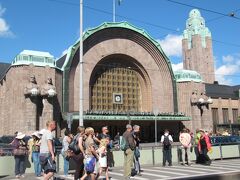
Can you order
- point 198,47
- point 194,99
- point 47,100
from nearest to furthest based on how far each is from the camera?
1. point 47,100
2. point 194,99
3. point 198,47

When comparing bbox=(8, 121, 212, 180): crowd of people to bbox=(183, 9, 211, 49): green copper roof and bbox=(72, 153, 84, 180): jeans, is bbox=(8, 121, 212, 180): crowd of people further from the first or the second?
bbox=(183, 9, 211, 49): green copper roof

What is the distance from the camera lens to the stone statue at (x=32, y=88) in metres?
31.0

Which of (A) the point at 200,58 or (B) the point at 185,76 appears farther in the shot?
(A) the point at 200,58

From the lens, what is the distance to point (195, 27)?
289 ft

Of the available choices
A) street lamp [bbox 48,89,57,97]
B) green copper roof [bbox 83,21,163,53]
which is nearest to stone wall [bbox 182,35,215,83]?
green copper roof [bbox 83,21,163,53]

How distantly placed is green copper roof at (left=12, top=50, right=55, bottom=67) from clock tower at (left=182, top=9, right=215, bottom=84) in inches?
2355

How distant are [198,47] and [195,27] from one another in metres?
5.12

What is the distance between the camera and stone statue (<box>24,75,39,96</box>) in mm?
31016

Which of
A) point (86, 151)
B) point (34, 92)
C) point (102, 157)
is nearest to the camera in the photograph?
point (86, 151)

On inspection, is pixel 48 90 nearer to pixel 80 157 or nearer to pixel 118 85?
pixel 118 85

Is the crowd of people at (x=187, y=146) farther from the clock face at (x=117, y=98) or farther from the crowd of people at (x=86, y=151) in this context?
the clock face at (x=117, y=98)

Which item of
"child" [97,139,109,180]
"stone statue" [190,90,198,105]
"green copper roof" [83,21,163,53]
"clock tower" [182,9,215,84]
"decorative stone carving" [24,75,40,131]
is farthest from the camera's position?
"clock tower" [182,9,215,84]

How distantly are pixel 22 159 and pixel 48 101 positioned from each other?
18971 millimetres

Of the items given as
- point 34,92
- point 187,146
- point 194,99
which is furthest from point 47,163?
point 194,99
